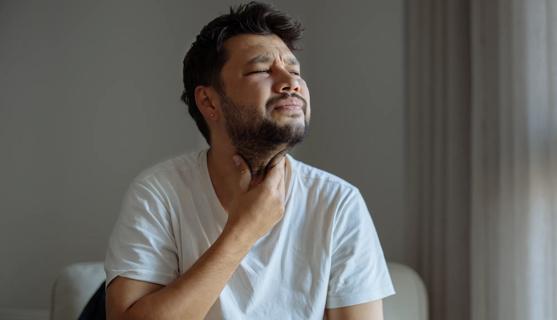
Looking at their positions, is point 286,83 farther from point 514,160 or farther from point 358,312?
point 514,160

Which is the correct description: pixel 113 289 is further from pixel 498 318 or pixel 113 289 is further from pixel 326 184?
pixel 498 318

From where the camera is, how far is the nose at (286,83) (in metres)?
1.42

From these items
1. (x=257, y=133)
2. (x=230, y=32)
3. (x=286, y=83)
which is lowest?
(x=257, y=133)

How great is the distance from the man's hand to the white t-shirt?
0.08m

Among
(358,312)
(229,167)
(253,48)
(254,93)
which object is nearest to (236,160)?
(229,167)

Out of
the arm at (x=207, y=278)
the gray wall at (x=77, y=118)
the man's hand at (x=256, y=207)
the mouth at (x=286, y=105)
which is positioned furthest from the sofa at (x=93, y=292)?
the gray wall at (x=77, y=118)

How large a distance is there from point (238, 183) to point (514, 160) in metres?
0.89

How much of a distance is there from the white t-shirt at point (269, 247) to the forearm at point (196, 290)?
9 cm

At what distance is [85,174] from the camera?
9.88 feet

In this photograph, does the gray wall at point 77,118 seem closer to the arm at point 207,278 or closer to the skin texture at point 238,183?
the skin texture at point 238,183

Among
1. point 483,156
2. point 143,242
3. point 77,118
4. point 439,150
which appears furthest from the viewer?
point 77,118

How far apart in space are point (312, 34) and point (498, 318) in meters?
1.46

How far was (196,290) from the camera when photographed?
1.25m

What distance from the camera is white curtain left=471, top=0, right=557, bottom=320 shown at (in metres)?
1.74
